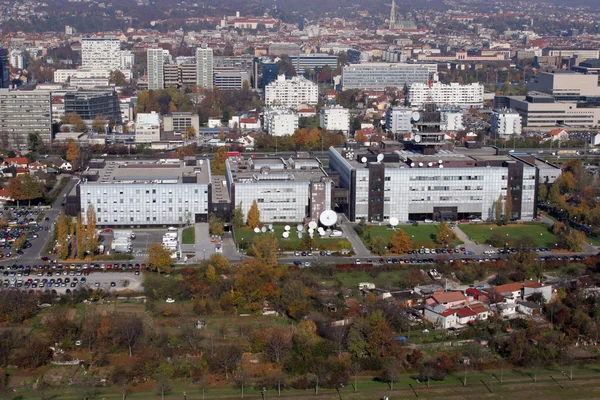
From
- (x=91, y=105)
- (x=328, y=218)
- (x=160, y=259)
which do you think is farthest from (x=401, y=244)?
(x=91, y=105)

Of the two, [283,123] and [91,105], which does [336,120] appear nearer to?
[283,123]

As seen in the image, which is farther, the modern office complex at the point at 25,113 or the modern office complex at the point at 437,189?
the modern office complex at the point at 25,113

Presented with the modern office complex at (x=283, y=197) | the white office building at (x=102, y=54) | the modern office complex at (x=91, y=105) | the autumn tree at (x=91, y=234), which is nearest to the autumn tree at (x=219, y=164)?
the modern office complex at (x=283, y=197)

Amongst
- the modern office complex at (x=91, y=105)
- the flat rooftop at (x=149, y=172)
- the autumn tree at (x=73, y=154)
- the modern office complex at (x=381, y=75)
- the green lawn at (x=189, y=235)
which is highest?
the modern office complex at (x=381, y=75)

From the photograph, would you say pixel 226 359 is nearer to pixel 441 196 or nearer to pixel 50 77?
pixel 441 196

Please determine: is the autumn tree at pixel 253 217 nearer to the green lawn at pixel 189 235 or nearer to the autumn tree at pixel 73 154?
the green lawn at pixel 189 235

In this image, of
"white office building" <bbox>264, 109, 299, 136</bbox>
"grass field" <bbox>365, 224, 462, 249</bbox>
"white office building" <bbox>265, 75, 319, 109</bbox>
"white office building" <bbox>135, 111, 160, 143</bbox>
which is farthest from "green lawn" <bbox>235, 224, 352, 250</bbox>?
"white office building" <bbox>265, 75, 319, 109</bbox>

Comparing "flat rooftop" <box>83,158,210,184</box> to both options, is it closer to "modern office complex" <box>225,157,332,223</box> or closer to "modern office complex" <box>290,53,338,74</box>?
"modern office complex" <box>225,157,332,223</box>
